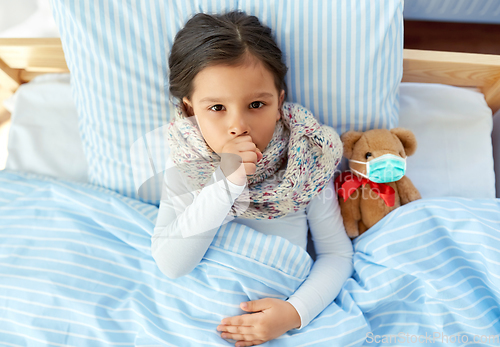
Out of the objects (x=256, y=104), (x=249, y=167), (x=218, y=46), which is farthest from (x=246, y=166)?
(x=218, y=46)

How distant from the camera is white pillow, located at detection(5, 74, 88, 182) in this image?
968mm

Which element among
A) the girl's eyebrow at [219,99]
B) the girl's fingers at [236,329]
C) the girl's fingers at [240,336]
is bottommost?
the girl's fingers at [240,336]

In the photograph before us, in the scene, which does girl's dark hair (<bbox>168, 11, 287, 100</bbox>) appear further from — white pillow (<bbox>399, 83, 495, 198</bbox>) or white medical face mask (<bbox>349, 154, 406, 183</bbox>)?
white pillow (<bbox>399, 83, 495, 198</bbox>)

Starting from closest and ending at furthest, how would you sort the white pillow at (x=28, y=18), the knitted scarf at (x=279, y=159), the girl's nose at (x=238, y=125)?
the girl's nose at (x=238, y=125) → the knitted scarf at (x=279, y=159) → the white pillow at (x=28, y=18)

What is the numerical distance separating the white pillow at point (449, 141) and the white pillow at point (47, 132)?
3.05 feet

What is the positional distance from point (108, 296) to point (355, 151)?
64cm

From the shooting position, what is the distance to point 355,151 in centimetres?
82

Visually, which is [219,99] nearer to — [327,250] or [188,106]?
[188,106]

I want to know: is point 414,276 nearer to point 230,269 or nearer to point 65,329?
point 230,269

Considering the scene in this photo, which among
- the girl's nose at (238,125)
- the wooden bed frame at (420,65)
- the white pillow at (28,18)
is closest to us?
the girl's nose at (238,125)

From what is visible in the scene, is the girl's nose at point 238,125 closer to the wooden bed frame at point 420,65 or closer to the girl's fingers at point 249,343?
the girl's fingers at point 249,343

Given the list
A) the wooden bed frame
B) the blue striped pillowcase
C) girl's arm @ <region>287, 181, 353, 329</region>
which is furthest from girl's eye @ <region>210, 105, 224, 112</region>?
the wooden bed frame

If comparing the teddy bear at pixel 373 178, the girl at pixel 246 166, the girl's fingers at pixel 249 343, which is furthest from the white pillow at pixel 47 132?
the teddy bear at pixel 373 178

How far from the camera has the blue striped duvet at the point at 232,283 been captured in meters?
0.70
